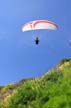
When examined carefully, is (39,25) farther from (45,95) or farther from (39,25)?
(45,95)

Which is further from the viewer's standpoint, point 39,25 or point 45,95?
point 39,25

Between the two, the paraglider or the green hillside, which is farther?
the paraglider

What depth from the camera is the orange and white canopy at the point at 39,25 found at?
155ft

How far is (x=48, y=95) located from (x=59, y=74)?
10.2 metres

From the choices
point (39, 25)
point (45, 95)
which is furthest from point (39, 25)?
point (45, 95)

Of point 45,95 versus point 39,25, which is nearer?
point 45,95

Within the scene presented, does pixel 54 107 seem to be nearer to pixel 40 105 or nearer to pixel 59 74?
pixel 40 105

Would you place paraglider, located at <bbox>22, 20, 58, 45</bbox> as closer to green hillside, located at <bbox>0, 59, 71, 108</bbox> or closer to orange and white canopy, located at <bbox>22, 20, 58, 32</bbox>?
orange and white canopy, located at <bbox>22, 20, 58, 32</bbox>

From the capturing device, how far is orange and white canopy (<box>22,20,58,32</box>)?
4719cm

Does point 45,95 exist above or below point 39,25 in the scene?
below

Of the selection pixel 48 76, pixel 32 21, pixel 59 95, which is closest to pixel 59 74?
pixel 48 76

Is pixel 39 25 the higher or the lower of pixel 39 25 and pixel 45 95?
the higher

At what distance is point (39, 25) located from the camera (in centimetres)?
4803

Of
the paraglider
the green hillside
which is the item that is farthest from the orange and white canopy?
the green hillside
